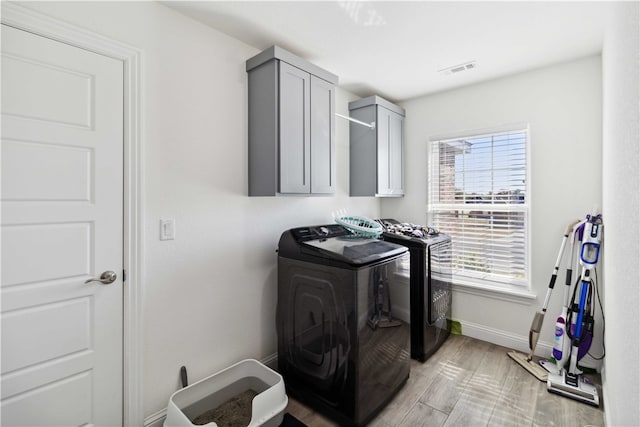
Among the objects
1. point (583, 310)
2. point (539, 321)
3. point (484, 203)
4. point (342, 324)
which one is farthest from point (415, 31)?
point (539, 321)

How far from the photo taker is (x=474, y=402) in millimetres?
2059

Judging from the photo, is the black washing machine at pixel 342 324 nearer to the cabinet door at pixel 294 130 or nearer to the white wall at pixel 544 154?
the cabinet door at pixel 294 130

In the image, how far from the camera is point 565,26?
202 cm

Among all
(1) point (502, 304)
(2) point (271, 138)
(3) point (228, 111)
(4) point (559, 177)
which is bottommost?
(1) point (502, 304)

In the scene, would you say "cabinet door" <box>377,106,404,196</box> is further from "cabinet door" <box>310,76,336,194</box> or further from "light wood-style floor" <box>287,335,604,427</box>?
"light wood-style floor" <box>287,335,604,427</box>

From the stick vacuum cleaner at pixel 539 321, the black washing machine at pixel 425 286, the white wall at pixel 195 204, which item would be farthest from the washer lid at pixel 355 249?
the stick vacuum cleaner at pixel 539 321

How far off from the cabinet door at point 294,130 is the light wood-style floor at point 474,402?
5.17ft

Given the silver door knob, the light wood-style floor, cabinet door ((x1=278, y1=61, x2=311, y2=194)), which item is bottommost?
the light wood-style floor

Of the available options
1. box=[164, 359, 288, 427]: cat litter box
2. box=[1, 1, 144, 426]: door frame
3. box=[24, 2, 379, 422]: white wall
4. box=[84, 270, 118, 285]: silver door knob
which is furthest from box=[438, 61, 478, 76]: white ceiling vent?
box=[84, 270, 118, 285]: silver door knob

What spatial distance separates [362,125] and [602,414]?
2910 millimetres

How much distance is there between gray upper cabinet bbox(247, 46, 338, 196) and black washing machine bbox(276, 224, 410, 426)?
16.8 inches

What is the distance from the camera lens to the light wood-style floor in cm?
189

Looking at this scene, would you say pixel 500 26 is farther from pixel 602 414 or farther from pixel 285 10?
pixel 602 414

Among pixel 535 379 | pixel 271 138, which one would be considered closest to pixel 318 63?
pixel 271 138
